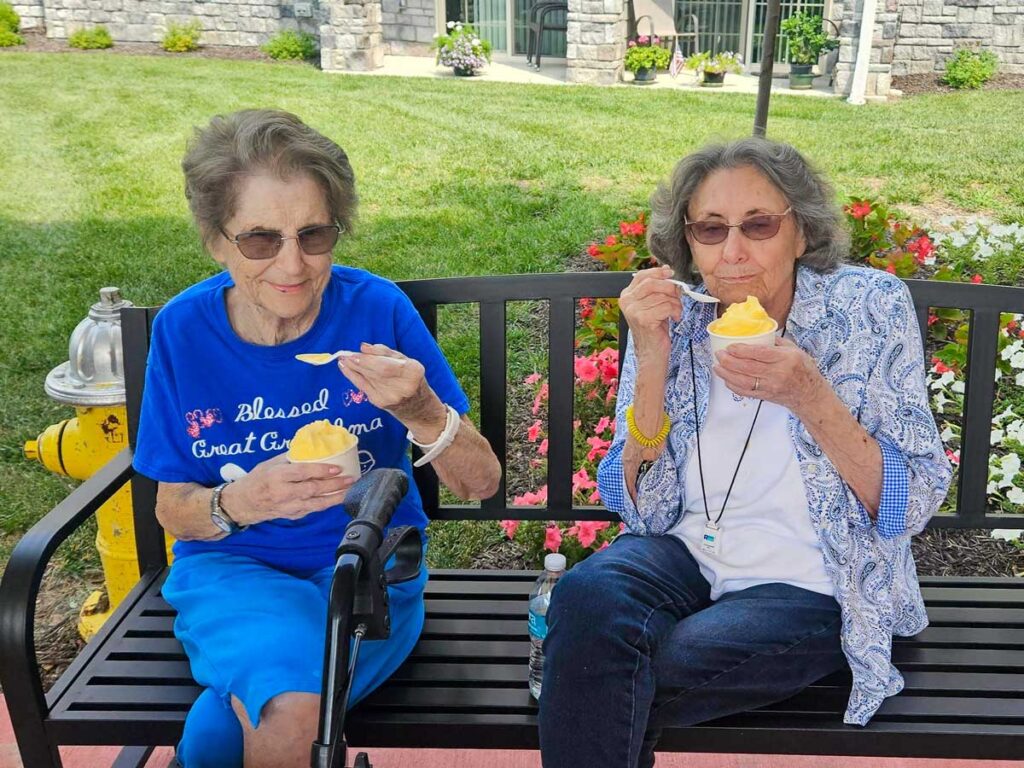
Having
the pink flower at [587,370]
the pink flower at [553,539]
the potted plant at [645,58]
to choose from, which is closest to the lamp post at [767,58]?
the pink flower at [587,370]

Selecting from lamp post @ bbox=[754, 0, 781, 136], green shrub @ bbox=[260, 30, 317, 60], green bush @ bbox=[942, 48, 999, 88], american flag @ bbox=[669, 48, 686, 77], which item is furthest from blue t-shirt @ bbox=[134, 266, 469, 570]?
green shrub @ bbox=[260, 30, 317, 60]

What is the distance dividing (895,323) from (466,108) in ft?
33.4

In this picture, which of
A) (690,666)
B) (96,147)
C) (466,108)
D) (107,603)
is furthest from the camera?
(466,108)

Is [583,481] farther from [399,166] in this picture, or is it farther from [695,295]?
[399,166]

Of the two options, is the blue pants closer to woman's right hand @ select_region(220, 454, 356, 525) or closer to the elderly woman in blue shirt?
woman's right hand @ select_region(220, 454, 356, 525)

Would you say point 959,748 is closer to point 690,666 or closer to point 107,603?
point 690,666

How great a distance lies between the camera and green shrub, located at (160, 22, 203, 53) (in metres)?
17.3

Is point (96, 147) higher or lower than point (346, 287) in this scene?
lower

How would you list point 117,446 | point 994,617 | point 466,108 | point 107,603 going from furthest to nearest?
point 466,108, point 107,603, point 117,446, point 994,617

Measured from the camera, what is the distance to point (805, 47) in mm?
14383

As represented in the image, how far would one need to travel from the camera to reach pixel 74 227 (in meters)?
7.55

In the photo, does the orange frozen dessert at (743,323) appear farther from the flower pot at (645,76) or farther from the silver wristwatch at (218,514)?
the flower pot at (645,76)

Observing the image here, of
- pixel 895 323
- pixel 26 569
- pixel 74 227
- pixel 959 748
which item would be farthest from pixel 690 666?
pixel 74 227

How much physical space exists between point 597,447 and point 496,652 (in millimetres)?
1498
